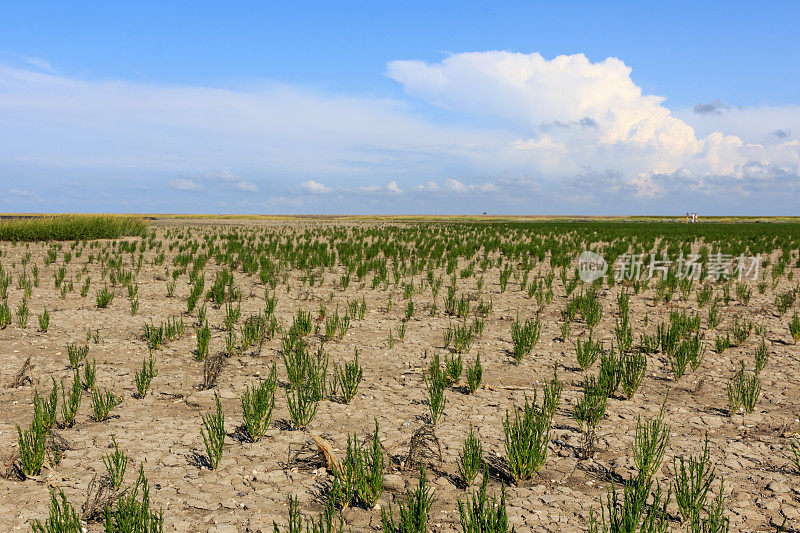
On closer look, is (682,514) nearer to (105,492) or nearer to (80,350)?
(105,492)

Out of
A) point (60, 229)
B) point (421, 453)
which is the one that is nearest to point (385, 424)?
point (421, 453)

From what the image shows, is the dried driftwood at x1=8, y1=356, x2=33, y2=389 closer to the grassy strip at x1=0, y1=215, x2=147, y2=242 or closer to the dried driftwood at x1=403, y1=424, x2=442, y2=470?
the dried driftwood at x1=403, y1=424, x2=442, y2=470

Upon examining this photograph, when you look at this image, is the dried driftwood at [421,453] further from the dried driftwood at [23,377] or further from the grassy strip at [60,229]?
the grassy strip at [60,229]

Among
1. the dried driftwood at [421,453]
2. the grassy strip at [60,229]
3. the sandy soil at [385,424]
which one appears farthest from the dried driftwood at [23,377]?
the grassy strip at [60,229]

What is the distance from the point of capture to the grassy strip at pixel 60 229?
2480cm

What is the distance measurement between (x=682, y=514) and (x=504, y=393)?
2494 millimetres

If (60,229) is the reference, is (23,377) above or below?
below

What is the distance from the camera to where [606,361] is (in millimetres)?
5344

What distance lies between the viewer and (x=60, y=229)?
25.4 m

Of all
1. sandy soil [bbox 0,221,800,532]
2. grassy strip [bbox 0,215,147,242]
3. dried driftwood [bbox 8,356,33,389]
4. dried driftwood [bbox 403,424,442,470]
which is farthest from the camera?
grassy strip [bbox 0,215,147,242]

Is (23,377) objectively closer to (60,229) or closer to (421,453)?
(421,453)

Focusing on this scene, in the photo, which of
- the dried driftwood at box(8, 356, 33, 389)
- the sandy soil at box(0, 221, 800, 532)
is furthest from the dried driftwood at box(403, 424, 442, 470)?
the dried driftwood at box(8, 356, 33, 389)

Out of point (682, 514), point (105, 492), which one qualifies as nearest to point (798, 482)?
point (682, 514)

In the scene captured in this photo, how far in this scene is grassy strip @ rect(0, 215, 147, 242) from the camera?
24.8 meters
